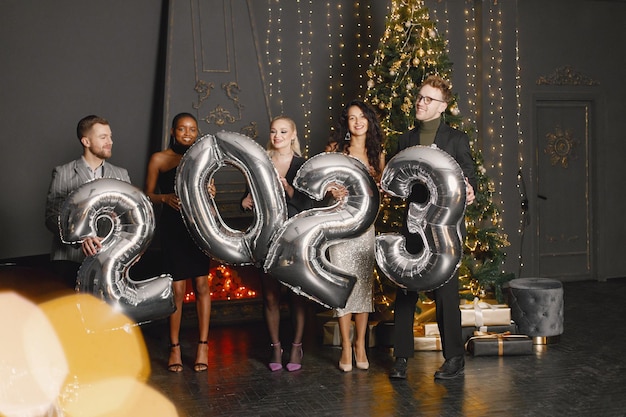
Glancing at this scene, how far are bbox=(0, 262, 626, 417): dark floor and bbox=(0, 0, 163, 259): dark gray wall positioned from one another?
1.67 m

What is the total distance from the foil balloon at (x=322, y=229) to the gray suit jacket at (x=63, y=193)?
1345 mm

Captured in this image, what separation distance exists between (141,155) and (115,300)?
10.5ft

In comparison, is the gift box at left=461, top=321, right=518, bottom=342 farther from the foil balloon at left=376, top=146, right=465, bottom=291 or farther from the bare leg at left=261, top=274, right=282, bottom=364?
the foil balloon at left=376, top=146, right=465, bottom=291

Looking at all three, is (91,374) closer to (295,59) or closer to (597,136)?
(295,59)

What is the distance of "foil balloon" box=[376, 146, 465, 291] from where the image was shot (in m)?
3.84

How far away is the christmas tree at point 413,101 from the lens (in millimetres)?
5605

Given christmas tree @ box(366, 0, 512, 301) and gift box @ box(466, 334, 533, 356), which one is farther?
christmas tree @ box(366, 0, 512, 301)

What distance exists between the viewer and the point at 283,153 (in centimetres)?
462

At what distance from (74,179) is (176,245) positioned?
76 centimetres

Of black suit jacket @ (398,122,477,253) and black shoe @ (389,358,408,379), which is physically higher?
black suit jacket @ (398,122,477,253)

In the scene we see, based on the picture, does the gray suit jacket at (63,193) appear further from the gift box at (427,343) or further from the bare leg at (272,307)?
A: the gift box at (427,343)

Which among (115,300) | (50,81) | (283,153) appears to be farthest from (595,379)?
(50,81)

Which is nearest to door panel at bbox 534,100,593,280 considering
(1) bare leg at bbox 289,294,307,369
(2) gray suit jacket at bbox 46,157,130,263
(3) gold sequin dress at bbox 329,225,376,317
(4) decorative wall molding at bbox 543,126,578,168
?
(4) decorative wall molding at bbox 543,126,578,168

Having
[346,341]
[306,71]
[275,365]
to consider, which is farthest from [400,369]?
[306,71]
